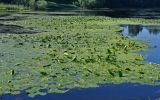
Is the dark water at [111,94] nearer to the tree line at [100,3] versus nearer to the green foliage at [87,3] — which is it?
the tree line at [100,3]

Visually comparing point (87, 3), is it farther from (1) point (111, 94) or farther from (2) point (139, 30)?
(1) point (111, 94)

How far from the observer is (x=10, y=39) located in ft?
115

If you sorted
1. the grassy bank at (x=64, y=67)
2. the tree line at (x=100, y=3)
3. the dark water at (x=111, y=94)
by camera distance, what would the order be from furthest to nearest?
the tree line at (x=100, y=3)
the grassy bank at (x=64, y=67)
the dark water at (x=111, y=94)

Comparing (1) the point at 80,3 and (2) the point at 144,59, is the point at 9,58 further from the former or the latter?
(1) the point at 80,3

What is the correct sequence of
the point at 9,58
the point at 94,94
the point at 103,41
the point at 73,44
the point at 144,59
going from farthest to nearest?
the point at 103,41 < the point at 73,44 < the point at 144,59 < the point at 9,58 < the point at 94,94

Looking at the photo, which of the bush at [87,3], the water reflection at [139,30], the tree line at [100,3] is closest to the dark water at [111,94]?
the water reflection at [139,30]

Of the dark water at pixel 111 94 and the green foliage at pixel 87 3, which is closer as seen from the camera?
the dark water at pixel 111 94

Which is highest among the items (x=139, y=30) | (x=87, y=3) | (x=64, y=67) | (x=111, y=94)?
(x=87, y=3)

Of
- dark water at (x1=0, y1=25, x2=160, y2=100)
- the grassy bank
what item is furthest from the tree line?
dark water at (x1=0, y1=25, x2=160, y2=100)

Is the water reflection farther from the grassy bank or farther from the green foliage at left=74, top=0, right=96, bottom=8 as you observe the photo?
the green foliage at left=74, top=0, right=96, bottom=8

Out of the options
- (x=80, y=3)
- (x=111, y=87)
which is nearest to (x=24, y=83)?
(x=111, y=87)

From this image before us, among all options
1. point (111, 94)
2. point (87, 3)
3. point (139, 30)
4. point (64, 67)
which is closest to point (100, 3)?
point (87, 3)

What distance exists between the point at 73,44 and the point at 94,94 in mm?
15039

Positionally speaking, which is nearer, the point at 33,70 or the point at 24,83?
the point at 24,83
